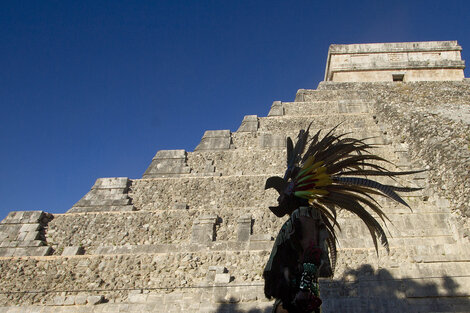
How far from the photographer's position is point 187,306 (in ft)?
24.1

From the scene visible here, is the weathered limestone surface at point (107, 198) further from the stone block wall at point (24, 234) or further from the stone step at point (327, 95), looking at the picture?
the stone step at point (327, 95)

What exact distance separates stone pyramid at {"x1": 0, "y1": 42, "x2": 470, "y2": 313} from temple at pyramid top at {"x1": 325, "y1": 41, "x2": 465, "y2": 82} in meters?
5.35

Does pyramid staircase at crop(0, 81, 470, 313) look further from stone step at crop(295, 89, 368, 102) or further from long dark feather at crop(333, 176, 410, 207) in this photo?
stone step at crop(295, 89, 368, 102)

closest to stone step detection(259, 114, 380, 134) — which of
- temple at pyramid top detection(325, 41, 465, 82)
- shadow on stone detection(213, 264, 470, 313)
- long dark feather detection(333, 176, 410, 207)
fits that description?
temple at pyramid top detection(325, 41, 465, 82)

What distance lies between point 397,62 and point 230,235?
1622 centimetres

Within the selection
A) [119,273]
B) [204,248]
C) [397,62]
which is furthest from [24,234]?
[397,62]

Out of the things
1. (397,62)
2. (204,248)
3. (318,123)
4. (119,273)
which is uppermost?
(397,62)

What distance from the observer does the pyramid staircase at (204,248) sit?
6.89 m

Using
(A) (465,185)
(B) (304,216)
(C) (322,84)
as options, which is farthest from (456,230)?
(C) (322,84)

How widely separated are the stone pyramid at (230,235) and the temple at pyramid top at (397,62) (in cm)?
535

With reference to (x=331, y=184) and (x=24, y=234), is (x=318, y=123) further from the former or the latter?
(x=331, y=184)

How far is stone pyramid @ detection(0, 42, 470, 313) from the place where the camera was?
275 inches

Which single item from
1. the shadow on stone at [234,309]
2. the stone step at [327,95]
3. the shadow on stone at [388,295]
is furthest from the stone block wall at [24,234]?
the stone step at [327,95]

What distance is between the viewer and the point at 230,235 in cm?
970
